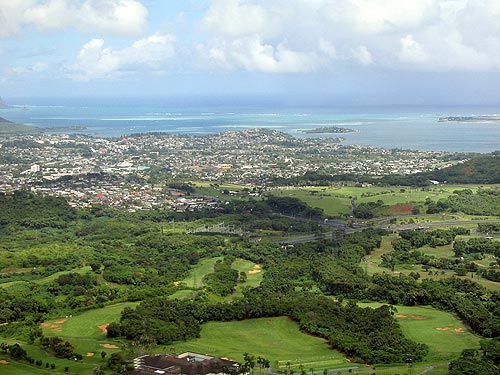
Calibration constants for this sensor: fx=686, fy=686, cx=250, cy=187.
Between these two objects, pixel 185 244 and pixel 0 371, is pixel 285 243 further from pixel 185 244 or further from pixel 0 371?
pixel 0 371

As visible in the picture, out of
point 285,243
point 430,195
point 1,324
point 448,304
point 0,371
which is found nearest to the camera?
point 0,371

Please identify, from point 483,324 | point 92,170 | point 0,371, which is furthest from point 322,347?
point 92,170

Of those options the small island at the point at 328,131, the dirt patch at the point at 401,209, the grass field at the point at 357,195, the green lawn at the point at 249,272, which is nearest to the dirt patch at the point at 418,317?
the green lawn at the point at 249,272

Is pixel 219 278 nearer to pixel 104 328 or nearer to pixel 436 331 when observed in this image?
pixel 104 328

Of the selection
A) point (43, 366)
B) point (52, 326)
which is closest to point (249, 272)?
point (52, 326)

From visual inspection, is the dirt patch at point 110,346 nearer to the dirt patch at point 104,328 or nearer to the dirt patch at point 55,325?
the dirt patch at point 104,328

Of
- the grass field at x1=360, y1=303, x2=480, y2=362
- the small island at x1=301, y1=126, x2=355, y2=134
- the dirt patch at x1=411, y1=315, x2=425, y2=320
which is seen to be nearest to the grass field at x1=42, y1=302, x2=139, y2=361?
the grass field at x1=360, y1=303, x2=480, y2=362
